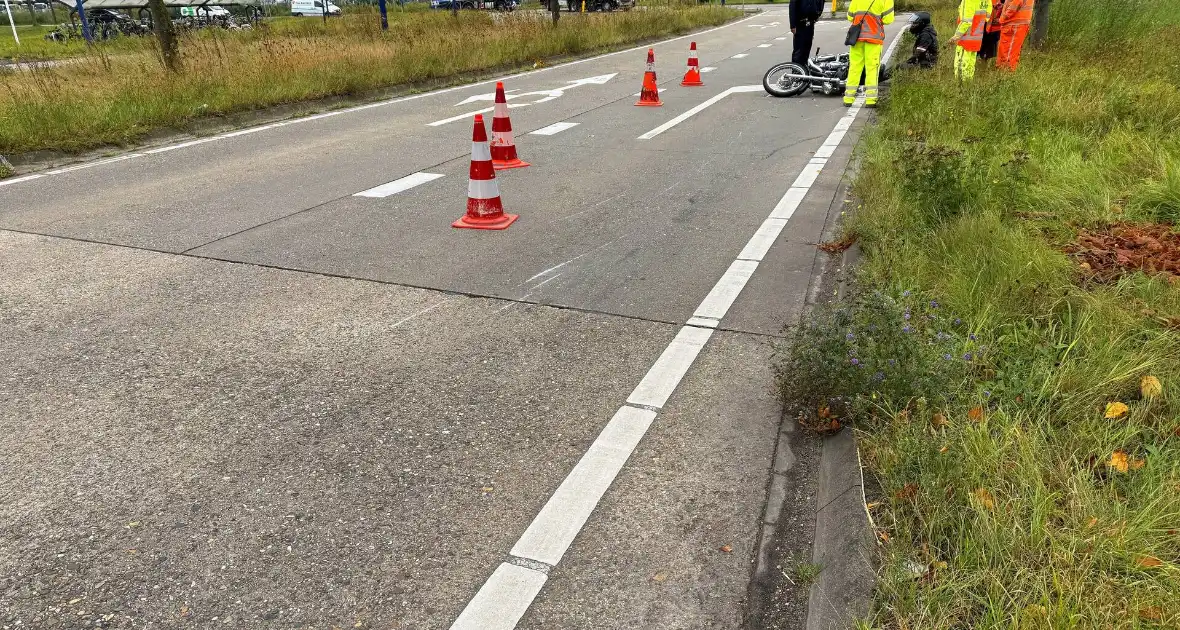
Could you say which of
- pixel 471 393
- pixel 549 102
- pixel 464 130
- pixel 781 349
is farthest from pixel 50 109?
pixel 781 349

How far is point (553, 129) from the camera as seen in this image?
10648 millimetres

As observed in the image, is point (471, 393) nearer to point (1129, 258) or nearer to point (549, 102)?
point (1129, 258)

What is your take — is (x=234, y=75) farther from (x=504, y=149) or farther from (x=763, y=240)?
(x=763, y=240)

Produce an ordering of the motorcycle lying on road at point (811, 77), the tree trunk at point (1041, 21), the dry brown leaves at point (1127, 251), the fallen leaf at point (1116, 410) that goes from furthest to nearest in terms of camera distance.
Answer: the tree trunk at point (1041, 21) → the motorcycle lying on road at point (811, 77) → the dry brown leaves at point (1127, 251) → the fallen leaf at point (1116, 410)

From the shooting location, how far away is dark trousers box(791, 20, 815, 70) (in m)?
13.9

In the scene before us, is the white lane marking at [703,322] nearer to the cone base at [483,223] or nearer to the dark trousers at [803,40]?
the cone base at [483,223]

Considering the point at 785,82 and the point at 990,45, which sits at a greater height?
the point at 990,45

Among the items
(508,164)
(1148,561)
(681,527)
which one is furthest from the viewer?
(508,164)

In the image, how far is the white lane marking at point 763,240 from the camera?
223 inches

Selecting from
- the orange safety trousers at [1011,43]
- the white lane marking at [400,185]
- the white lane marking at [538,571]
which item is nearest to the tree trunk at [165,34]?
the white lane marking at [400,185]

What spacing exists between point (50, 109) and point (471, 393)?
28.7 feet

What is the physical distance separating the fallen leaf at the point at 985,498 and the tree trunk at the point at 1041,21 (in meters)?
14.0

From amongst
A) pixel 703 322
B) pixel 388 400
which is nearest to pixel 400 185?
pixel 703 322

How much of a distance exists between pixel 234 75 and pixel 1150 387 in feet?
42.5
